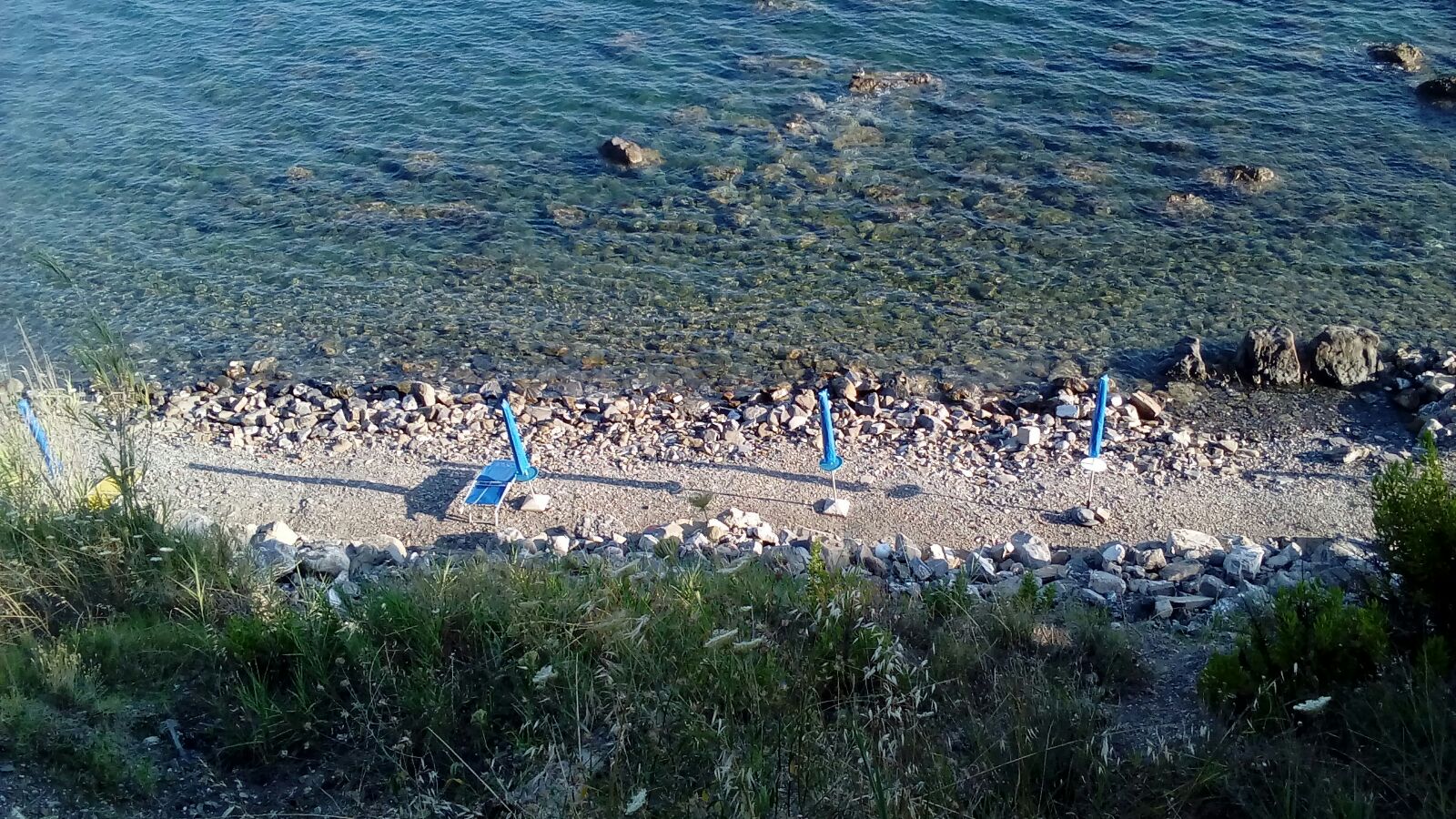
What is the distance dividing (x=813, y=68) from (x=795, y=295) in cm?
974

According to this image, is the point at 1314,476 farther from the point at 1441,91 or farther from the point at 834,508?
the point at 1441,91

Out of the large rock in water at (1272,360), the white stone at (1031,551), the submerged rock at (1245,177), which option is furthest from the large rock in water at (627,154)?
the white stone at (1031,551)

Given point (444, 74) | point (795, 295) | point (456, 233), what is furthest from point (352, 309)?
point (444, 74)

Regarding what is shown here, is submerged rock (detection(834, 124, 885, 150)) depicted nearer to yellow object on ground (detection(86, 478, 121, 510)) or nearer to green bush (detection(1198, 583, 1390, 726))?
yellow object on ground (detection(86, 478, 121, 510))

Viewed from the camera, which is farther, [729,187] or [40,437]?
[729,187]

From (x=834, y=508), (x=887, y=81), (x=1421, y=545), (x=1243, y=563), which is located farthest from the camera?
(x=887, y=81)

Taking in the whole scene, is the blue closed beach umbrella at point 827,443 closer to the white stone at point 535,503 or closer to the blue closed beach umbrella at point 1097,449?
the blue closed beach umbrella at point 1097,449

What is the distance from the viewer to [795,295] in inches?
678

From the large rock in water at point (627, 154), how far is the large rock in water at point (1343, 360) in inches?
476

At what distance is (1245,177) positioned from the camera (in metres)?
19.5

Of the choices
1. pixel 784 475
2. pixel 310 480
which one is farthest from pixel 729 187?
pixel 310 480

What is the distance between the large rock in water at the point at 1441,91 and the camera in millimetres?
22016

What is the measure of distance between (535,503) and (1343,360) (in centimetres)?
1058

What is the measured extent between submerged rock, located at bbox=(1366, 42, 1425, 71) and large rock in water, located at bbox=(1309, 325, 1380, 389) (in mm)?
12302
